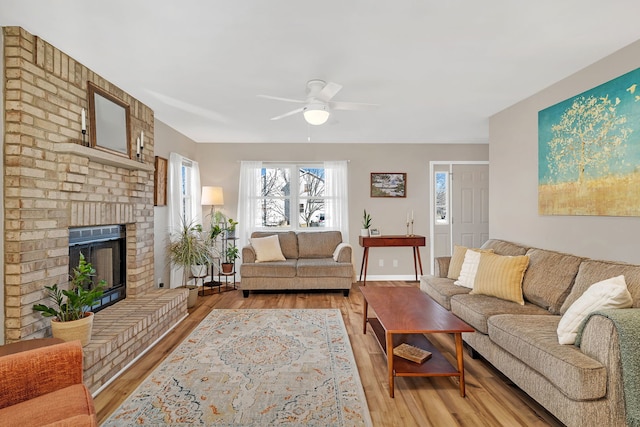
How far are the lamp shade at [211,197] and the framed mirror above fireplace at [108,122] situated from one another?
79.9 inches

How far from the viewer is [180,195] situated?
16.0 feet

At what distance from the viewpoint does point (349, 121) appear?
14.8ft

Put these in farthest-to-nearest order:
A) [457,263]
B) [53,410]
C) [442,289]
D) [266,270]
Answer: [266,270]
[457,263]
[442,289]
[53,410]

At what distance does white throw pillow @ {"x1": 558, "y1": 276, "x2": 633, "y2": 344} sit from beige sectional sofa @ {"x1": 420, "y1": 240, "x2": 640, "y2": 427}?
0.07m

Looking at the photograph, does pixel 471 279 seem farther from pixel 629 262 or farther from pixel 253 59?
pixel 253 59

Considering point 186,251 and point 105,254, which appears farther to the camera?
point 186,251

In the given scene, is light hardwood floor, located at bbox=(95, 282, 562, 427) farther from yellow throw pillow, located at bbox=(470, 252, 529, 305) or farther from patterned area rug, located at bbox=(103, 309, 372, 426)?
yellow throw pillow, located at bbox=(470, 252, 529, 305)

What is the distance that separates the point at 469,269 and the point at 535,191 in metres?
1.04

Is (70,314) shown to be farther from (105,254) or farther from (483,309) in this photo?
(483,309)

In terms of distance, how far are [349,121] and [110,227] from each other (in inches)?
119

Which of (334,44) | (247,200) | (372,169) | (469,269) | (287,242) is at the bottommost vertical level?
(469,269)

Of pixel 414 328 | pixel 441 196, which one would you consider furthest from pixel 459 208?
pixel 414 328

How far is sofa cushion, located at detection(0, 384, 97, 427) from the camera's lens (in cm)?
129

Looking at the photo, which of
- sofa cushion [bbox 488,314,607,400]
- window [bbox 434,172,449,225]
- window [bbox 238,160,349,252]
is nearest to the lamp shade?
window [bbox 238,160,349,252]
